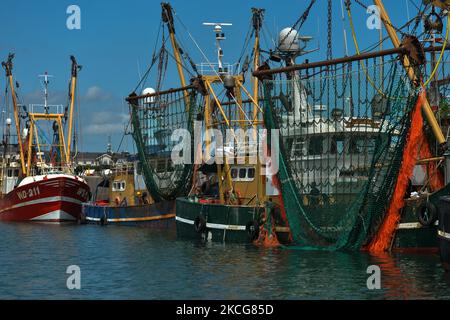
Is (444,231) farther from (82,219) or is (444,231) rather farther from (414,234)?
(82,219)

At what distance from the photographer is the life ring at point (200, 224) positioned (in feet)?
119

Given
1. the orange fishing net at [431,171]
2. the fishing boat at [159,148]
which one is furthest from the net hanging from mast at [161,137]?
the orange fishing net at [431,171]

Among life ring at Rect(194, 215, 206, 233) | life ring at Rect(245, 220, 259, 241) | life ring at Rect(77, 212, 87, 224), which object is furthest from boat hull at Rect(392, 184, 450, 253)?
life ring at Rect(77, 212, 87, 224)

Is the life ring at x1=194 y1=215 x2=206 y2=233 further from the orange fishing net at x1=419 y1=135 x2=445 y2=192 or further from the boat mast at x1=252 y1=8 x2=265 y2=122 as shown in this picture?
the orange fishing net at x1=419 y1=135 x2=445 y2=192

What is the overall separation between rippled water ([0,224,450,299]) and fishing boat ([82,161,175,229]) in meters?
9.63

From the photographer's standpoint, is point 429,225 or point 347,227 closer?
point 429,225

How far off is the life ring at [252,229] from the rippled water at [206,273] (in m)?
0.66

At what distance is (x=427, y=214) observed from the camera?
2727 cm

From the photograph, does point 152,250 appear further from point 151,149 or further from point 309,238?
point 151,149

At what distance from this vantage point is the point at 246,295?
2142cm

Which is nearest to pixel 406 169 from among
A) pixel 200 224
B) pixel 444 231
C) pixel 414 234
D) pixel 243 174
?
pixel 414 234

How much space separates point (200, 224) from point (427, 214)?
1192 cm
